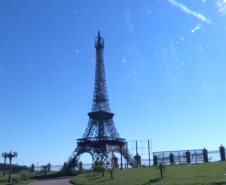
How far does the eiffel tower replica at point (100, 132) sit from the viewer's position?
55156mm

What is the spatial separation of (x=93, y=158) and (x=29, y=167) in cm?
1287

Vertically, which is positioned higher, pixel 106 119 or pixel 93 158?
pixel 106 119

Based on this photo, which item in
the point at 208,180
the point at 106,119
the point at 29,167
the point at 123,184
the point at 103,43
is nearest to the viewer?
the point at 208,180

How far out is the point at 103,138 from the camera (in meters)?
57.4

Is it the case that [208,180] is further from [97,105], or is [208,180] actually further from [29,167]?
[97,105]

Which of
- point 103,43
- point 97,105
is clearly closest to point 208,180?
point 97,105

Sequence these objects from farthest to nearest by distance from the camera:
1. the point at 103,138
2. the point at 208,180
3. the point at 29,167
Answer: the point at 103,138 → the point at 29,167 → the point at 208,180

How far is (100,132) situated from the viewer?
200 feet

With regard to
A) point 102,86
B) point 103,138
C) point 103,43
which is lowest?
point 103,138

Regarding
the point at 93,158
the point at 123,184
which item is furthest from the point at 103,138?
the point at 123,184

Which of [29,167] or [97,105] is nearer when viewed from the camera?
→ [29,167]

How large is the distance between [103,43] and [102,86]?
1128 cm

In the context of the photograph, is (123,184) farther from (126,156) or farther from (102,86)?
(102,86)

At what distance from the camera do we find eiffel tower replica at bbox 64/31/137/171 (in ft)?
181
